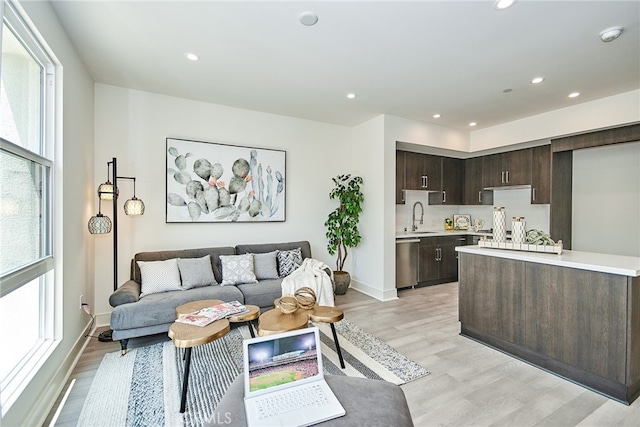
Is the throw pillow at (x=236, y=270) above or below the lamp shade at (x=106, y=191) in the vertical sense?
below

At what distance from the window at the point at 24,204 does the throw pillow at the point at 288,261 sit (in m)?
2.36

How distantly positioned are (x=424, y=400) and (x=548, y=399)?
36.0 inches

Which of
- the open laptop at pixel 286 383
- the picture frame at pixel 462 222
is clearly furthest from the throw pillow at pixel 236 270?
the picture frame at pixel 462 222

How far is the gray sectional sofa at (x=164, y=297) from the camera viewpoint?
2.74 metres

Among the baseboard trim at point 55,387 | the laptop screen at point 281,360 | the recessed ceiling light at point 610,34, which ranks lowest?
the baseboard trim at point 55,387

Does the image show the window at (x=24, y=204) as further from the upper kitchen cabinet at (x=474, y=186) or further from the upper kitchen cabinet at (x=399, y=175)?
the upper kitchen cabinet at (x=474, y=186)

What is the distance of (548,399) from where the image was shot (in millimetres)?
2127

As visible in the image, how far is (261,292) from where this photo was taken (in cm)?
340

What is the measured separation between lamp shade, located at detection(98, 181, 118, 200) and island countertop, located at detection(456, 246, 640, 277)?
13.2 feet

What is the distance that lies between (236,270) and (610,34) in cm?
424

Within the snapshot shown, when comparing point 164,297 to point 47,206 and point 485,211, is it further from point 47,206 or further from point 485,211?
point 485,211

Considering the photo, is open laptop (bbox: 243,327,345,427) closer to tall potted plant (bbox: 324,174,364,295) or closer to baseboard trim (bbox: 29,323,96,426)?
baseboard trim (bbox: 29,323,96,426)

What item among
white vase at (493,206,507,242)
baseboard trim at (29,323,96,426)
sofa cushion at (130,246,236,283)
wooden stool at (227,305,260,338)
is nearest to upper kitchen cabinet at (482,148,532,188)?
white vase at (493,206,507,242)

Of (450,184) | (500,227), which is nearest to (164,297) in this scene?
(500,227)
